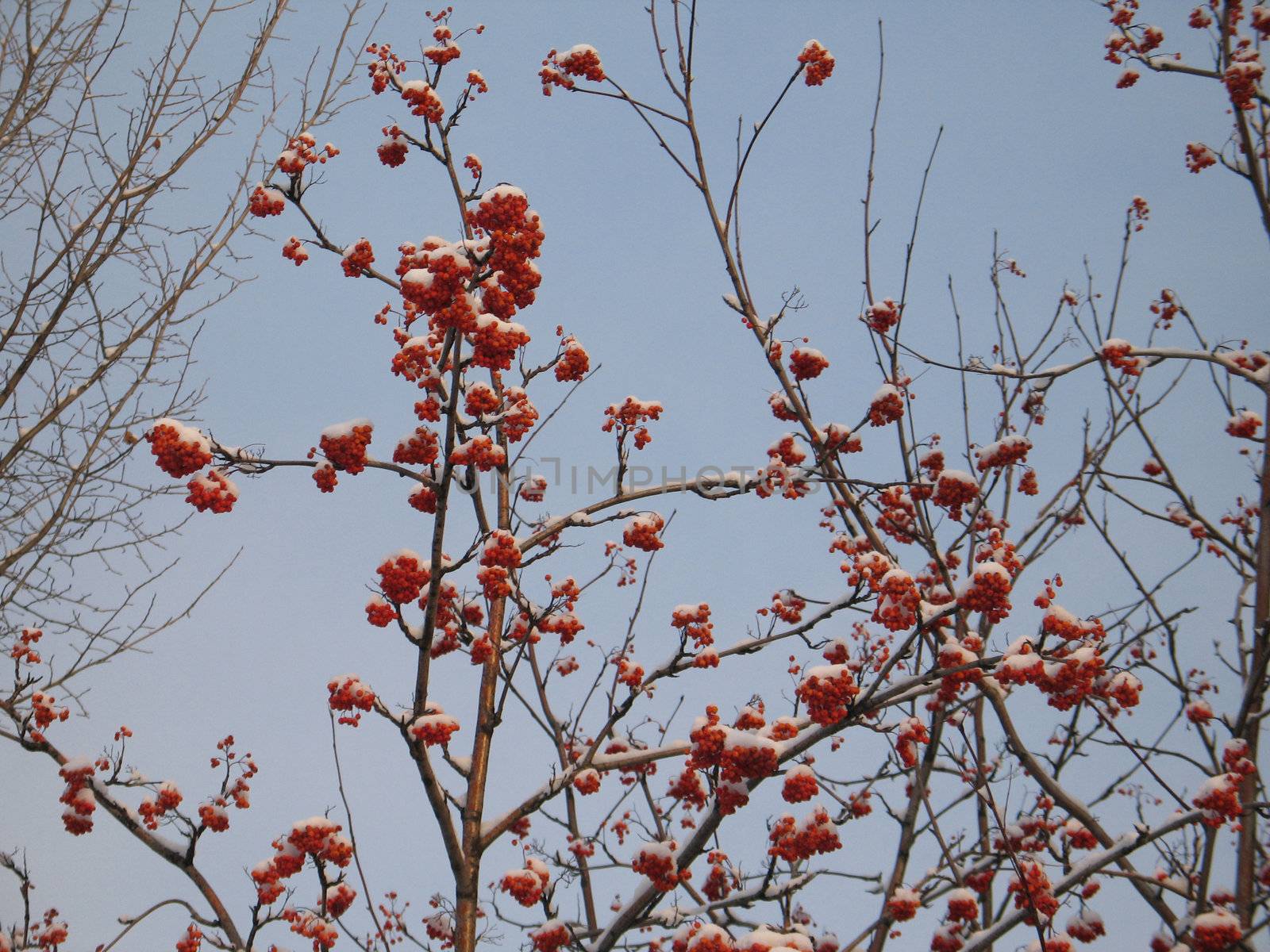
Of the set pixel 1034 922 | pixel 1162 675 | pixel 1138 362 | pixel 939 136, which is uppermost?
pixel 939 136

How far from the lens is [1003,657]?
4.09m

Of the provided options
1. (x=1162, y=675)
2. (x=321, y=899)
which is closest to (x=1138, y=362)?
(x=1162, y=675)

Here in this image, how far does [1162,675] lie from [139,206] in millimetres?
7566


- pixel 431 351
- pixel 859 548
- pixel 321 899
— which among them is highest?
pixel 431 351

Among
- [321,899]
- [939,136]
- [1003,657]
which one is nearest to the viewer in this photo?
[1003,657]

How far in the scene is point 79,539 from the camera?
539cm

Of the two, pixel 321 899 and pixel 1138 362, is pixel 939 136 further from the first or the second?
pixel 321 899

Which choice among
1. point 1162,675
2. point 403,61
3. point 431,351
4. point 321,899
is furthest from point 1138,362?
point 321,899

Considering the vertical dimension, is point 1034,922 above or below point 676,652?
below

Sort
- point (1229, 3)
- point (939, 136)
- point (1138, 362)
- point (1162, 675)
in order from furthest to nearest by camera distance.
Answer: point (1229, 3) → point (1138, 362) → point (1162, 675) → point (939, 136)

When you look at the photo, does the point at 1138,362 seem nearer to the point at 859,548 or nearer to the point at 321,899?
the point at 859,548

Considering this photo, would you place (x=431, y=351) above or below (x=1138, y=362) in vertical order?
below

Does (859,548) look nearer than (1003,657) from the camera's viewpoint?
No

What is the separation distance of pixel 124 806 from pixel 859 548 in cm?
527
